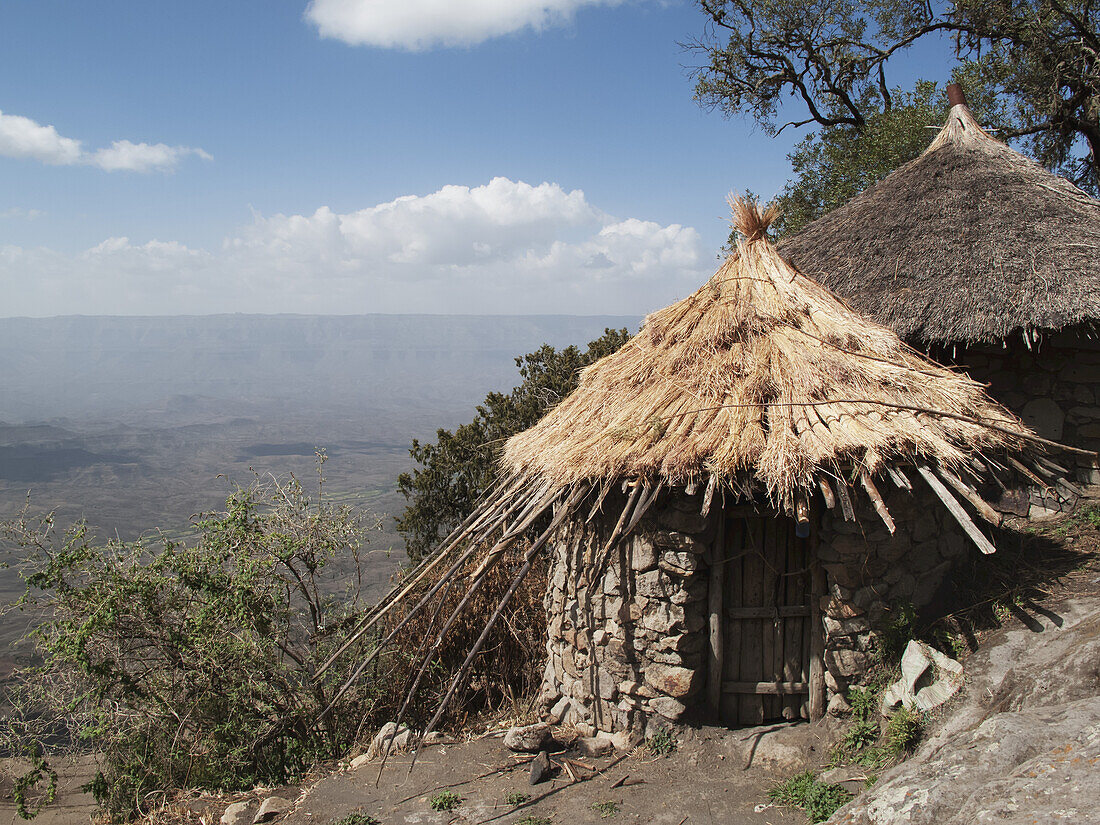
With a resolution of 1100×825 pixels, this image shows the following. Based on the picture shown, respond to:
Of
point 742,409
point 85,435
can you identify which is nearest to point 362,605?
point 742,409

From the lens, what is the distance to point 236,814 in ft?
19.8

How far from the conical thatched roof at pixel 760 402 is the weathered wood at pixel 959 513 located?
20cm

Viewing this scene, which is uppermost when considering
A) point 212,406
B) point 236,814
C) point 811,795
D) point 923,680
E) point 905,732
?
point 923,680

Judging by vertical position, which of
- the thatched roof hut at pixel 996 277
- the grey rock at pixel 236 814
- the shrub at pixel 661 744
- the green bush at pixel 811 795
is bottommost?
the grey rock at pixel 236 814

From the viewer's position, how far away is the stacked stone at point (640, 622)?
18.3 ft

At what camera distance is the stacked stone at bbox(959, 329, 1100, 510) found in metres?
7.08

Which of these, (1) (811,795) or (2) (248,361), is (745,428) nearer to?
(1) (811,795)

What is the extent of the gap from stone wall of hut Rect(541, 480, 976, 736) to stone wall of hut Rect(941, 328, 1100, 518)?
86.1 inches

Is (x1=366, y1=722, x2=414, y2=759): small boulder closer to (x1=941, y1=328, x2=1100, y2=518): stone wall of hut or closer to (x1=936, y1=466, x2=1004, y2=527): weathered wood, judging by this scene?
(x1=936, y1=466, x2=1004, y2=527): weathered wood

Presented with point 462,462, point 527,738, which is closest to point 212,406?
point 462,462

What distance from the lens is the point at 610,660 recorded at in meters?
5.90

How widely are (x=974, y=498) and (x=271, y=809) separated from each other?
6066 mm

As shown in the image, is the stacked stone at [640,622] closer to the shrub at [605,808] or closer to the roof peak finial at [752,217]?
the shrub at [605,808]

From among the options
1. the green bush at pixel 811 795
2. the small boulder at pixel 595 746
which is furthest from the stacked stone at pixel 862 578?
the small boulder at pixel 595 746
